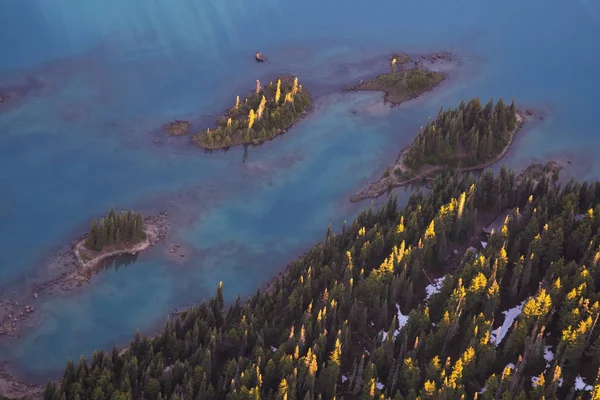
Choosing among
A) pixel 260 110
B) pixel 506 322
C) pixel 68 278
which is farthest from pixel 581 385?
pixel 260 110

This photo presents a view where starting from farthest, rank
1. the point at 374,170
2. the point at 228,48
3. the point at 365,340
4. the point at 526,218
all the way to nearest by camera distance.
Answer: the point at 228,48
the point at 374,170
the point at 526,218
the point at 365,340

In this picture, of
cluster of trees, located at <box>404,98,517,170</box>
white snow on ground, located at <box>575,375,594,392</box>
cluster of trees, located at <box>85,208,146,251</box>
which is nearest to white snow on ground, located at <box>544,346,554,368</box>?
white snow on ground, located at <box>575,375,594,392</box>


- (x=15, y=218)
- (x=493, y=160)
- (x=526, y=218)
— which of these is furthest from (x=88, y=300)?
(x=493, y=160)

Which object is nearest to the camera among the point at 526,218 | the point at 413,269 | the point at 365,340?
the point at 365,340

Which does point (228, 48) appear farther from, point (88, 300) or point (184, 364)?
point (184, 364)

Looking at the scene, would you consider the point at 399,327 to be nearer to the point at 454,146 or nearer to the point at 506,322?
the point at 506,322
